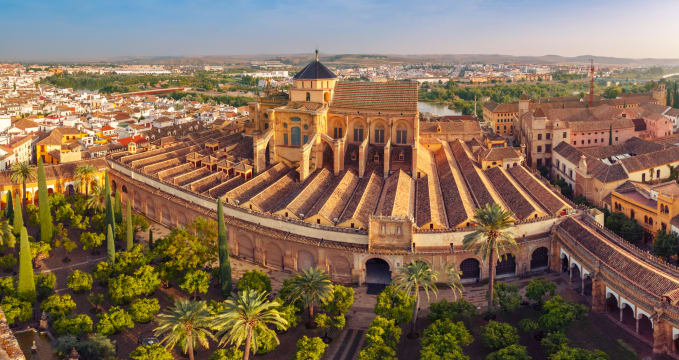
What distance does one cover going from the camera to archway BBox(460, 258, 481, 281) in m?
39.2

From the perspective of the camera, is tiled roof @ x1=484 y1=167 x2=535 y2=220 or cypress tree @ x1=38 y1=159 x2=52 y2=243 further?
cypress tree @ x1=38 y1=159 x2=52 y2=243

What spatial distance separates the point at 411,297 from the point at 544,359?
783 centimetres

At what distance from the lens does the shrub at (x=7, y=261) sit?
130 ft

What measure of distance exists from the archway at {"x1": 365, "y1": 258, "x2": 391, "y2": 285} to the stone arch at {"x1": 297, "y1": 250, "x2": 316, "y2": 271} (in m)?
3.93

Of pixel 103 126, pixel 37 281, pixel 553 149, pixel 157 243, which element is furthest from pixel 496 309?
pixel 103 126

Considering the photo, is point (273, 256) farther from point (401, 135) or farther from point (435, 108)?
point (435, 108)

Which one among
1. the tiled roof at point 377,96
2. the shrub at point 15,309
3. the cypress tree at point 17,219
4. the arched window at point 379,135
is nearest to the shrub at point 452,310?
the shrub at point 15,309

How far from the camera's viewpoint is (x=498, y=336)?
2970 centimetres

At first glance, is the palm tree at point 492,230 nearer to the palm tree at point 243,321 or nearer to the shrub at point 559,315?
the shrub at point 559,315

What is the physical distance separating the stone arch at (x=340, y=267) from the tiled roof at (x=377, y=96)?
22.5 metres

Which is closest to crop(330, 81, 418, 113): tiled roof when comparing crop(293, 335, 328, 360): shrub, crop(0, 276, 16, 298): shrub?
crop(293, 335, 328, 360): shrub

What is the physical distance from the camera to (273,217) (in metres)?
41.7

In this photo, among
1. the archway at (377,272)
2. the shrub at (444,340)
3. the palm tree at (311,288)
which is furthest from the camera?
the archway at (377,272)

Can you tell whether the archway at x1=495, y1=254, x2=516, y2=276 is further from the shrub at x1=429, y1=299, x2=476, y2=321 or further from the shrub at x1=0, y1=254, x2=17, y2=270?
the shrub at x1=0, y1=254, x2=17, y2=270
